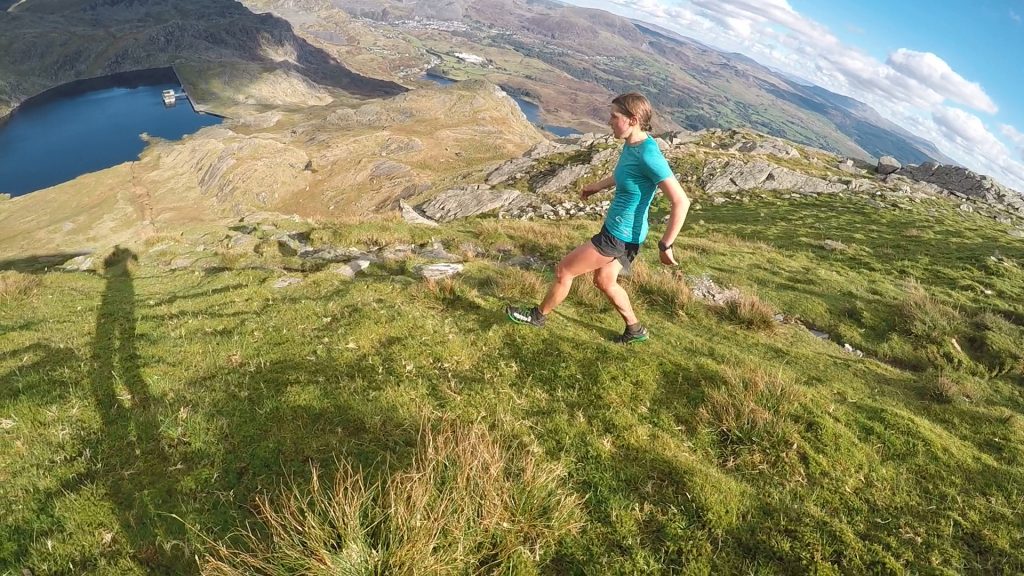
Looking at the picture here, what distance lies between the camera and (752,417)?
557cm

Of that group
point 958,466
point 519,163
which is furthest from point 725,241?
point 519,163

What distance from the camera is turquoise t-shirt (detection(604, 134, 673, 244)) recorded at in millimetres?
6129

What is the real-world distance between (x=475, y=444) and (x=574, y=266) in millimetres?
3819

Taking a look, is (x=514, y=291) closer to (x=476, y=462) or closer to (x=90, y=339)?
(x=476, y=462)

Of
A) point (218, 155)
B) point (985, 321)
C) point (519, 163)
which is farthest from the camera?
point (218, 155)

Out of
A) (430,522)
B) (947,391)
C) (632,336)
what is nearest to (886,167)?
(947,391)

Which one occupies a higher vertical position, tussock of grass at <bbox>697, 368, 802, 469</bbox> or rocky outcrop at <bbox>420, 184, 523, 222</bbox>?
tussock of grass at <bbox>697, 368, 802, 469</bbox>

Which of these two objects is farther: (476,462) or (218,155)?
(218,155)

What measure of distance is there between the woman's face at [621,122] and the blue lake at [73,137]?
169 metres

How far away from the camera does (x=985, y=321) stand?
12.0 meters

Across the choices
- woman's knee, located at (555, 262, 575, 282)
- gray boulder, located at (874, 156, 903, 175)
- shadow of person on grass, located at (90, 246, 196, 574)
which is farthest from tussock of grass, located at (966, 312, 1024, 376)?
gray boulder, located at (874, 156, 903, 175)

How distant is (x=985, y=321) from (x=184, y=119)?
790 ft

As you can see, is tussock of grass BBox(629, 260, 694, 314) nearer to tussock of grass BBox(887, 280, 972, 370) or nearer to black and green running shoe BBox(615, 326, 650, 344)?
black and green running shoe BBox(615, 326, 650, 344)

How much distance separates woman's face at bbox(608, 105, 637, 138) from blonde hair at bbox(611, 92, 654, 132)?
40mm
